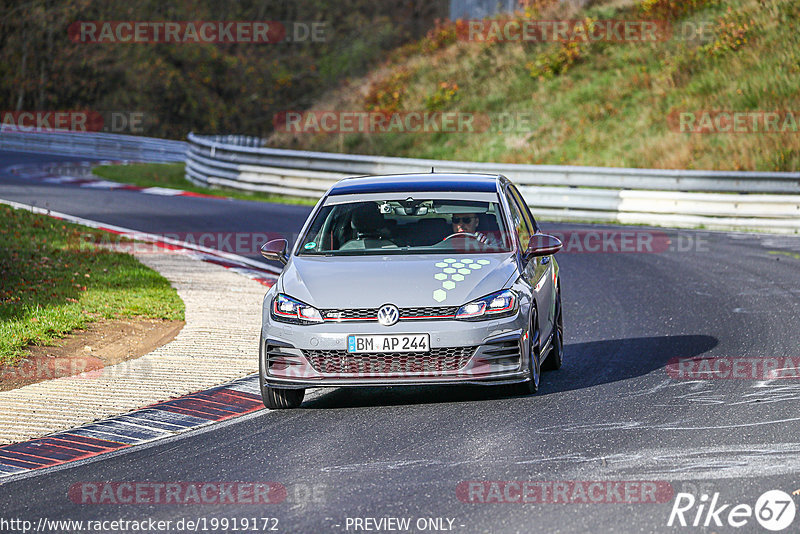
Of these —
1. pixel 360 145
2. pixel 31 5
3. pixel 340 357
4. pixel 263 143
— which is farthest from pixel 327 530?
pixel 31 5

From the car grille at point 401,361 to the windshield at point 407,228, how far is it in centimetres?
111

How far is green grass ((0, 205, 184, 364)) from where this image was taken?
1158 cm

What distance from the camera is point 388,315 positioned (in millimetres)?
8078

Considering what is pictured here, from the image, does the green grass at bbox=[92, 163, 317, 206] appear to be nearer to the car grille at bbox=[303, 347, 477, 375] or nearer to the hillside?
the hillside

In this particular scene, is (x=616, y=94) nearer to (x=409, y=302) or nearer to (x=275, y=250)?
(x=275, y=250)

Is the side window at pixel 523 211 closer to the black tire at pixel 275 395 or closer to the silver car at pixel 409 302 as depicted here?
the silver car at pixel 409 302

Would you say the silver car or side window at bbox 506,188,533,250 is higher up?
side window at bbox 506,188,533,250

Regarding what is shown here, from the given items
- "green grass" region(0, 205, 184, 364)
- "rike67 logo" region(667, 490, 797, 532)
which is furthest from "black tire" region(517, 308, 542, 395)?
"green grass" region(0, 205, 184, 364)

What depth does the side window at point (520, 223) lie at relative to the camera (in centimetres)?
945

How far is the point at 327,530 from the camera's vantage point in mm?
5652

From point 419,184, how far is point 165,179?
26.0 metres

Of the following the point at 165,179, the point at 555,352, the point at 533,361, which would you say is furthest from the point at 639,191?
the point at 165,179

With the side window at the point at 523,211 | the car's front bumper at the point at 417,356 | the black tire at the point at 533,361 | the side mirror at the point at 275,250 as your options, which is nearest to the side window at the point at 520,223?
the side window at the point at 523,211

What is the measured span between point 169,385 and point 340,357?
1852 millimetres
